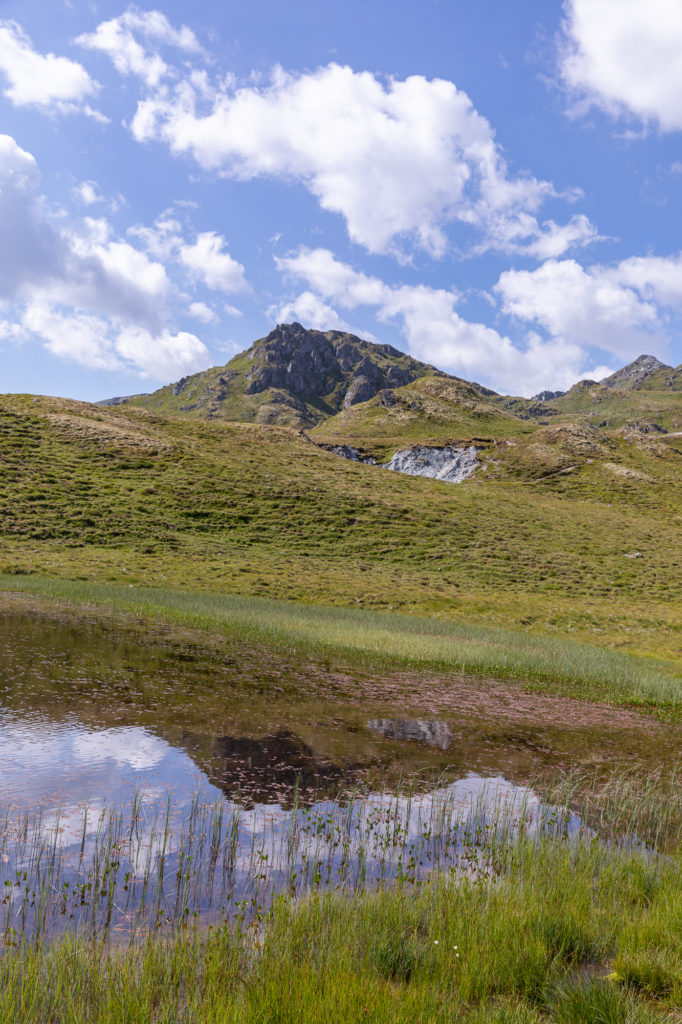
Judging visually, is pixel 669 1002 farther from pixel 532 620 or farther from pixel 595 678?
pixel 532 620

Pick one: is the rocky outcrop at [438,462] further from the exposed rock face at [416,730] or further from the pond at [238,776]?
the exposed rock face at [416,730]

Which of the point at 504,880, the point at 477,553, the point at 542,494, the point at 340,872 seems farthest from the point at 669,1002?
the point at 542,494

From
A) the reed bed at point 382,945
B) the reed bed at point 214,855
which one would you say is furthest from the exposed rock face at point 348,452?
the reed bed at point 382,945

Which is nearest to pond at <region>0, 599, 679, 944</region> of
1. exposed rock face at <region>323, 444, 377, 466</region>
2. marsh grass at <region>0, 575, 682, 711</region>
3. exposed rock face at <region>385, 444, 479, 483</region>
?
marsh grass at <region>0, 575, 682, 711</region>

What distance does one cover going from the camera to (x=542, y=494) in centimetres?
11606

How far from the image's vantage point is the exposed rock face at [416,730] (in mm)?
→ 15125

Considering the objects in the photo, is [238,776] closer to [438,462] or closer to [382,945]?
[382,945]

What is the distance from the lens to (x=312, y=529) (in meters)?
72.1

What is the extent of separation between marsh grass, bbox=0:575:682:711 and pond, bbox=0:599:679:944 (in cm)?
417

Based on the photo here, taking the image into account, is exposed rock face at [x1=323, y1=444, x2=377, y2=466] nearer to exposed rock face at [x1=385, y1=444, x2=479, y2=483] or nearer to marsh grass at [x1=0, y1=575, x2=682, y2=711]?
exposed rock face at [x1=385, y1=444, x2=479, y2=483]

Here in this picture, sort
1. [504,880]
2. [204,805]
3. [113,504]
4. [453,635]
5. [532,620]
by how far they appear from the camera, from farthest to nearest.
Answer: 1. [113,504]
2. [532,620]
3. [453,635]
4. [204,805]
5. [504,880]

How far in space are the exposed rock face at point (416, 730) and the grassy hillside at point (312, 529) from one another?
2710cm

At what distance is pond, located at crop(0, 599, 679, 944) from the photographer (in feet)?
23.6

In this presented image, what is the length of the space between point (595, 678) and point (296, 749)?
1884 centimetres
